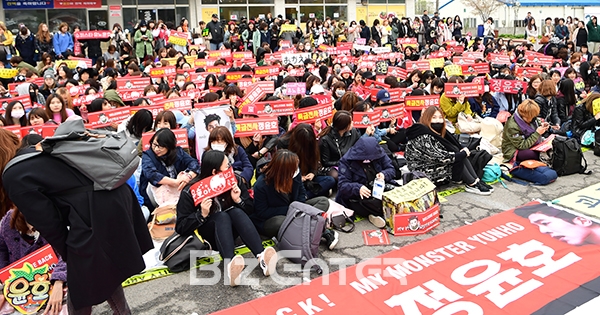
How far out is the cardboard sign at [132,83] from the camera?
9.69m

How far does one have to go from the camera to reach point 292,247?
502cm

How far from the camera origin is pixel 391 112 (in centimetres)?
788

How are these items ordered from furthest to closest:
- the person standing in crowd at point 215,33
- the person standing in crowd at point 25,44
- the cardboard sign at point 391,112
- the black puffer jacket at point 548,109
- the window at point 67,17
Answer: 1. the window at point 67,17
2. the person standing in crowd at point 215,33
3. the person standing in crowd at point 25,44
4. the black puffer jacket at point 548,109
5. the cardboard sign at point 391,112

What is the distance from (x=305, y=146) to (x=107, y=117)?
3175 mm

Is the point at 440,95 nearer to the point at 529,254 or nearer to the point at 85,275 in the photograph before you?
the point at 529,254

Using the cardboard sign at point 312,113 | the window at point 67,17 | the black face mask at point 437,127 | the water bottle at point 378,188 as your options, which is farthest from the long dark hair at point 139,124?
the window at point 67,17

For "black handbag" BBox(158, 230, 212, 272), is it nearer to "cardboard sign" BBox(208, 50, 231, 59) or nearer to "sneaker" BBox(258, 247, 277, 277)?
"sneaker" BBox(258, 247, 277, 277)

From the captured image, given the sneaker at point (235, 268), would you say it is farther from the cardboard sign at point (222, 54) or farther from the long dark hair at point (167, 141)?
the cardboard sign at point (222, 54)

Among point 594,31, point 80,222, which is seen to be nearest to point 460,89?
point 80,222

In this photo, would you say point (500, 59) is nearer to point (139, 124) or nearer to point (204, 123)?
point (204, 123)

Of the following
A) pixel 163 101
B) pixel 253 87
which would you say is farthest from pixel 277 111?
pixel 163 101

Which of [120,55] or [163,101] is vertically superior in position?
[120,55]

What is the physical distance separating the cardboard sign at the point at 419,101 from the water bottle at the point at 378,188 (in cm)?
307

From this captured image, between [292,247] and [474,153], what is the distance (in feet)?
11.4
